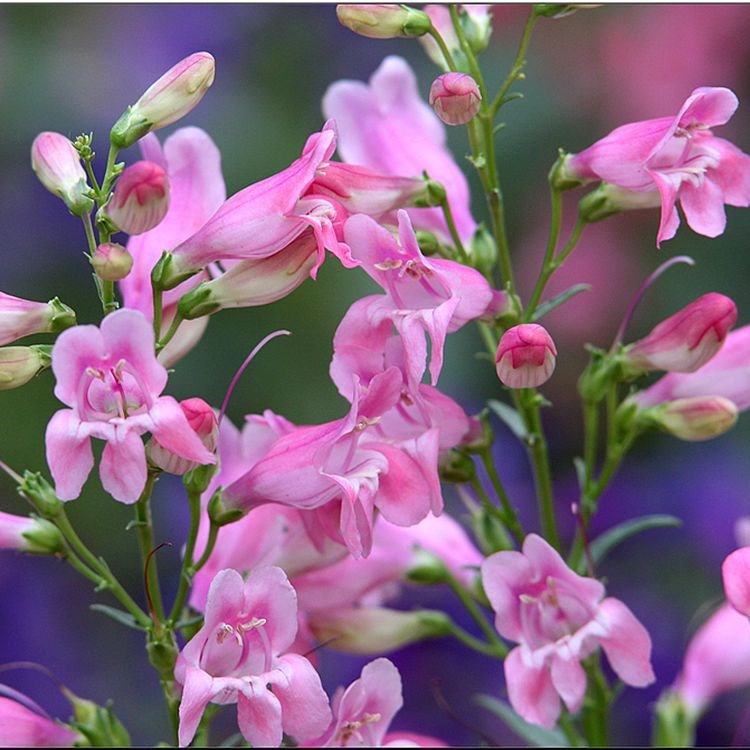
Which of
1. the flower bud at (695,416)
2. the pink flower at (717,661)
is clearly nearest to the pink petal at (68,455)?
the flower bud at (695,416)

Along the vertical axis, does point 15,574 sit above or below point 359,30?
below

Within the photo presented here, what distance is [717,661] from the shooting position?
0.74 meters

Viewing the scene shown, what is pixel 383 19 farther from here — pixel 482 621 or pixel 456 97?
pixel 482 621

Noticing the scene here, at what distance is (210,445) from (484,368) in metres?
0.58

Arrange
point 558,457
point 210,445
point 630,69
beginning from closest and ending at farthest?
point 210,445 → point 558,457 → point 630,69

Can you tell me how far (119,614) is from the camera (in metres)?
0.54

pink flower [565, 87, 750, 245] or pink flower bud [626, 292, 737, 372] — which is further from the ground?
pink flower [565, 87, 750, 245]

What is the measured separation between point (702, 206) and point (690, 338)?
69 millimetres

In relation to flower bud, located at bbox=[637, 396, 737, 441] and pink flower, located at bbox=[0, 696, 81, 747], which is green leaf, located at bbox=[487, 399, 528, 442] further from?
pink flower, located at bbox=[0, 696, 81, 747]

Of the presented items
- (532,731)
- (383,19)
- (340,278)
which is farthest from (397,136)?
(340,278)

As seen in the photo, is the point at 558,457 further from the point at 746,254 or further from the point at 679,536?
the point at 746,254

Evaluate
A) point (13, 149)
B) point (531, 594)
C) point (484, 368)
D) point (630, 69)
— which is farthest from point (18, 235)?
point (531, 594)

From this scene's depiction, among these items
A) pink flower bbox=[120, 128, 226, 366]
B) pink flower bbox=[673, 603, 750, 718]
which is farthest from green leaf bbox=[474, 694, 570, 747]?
pink flower bbox=[120, 128, 226, 366]

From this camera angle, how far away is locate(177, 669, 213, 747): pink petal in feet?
1.54
